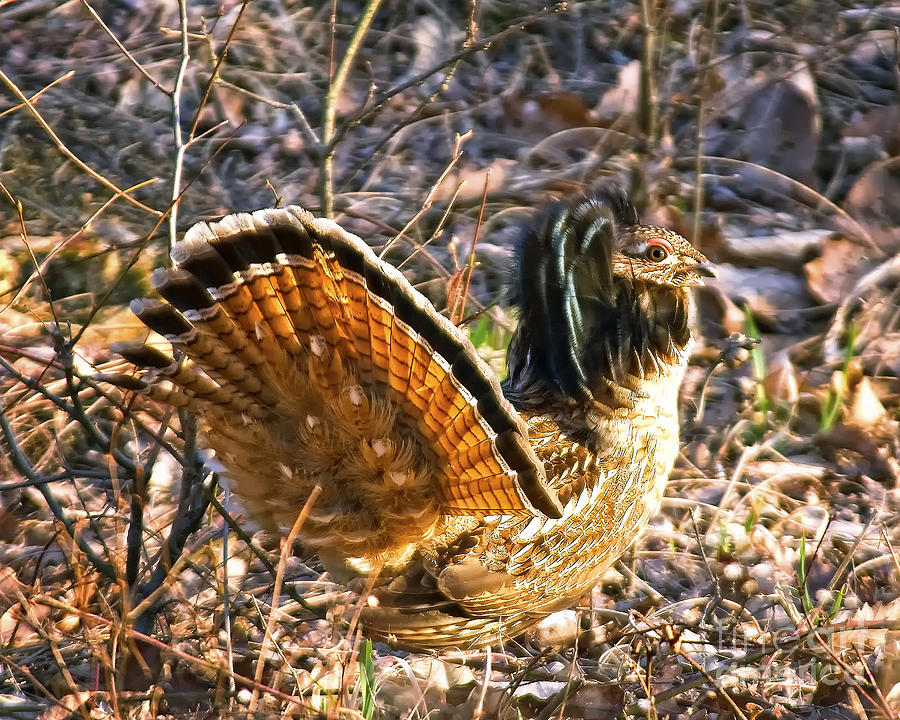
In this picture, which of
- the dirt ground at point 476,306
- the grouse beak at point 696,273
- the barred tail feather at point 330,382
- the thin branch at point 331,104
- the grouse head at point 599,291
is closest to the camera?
the barred tail feather at point 330,382

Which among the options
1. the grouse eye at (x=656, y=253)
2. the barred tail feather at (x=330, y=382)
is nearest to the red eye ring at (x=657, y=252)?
the grouse eye at (x=656, y=253)

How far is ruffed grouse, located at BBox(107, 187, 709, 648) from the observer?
9.68ft

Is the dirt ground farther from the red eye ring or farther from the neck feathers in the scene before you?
the red eye ring

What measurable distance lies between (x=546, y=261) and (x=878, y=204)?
3.69 meters

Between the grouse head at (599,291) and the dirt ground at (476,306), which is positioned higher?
the grouse head at (599,291)

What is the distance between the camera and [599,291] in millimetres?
4125

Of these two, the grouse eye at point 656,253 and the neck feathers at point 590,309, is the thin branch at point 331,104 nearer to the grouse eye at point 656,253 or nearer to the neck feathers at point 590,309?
the neck feathers at point 590,309

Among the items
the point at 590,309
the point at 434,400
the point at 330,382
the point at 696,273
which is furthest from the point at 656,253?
the point at 330,382

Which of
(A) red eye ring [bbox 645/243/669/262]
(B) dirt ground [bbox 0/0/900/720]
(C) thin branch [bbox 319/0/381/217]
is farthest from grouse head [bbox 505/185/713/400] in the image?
(C) thin branch [bbox 319/0/381/217]

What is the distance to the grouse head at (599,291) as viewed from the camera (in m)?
4.07

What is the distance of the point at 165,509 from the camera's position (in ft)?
16.2

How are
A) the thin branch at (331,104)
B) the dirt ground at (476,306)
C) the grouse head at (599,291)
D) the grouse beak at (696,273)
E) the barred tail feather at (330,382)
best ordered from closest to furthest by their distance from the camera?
the barred tail feather at (330,382) → the dirt ground at (476,306) → the grouse head at (599,291) → the grouse beak at (696,273) → the thin branch at (331,104)

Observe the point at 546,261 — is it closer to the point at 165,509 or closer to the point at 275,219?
the point at 275,219

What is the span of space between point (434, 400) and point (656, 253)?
4.74ft
